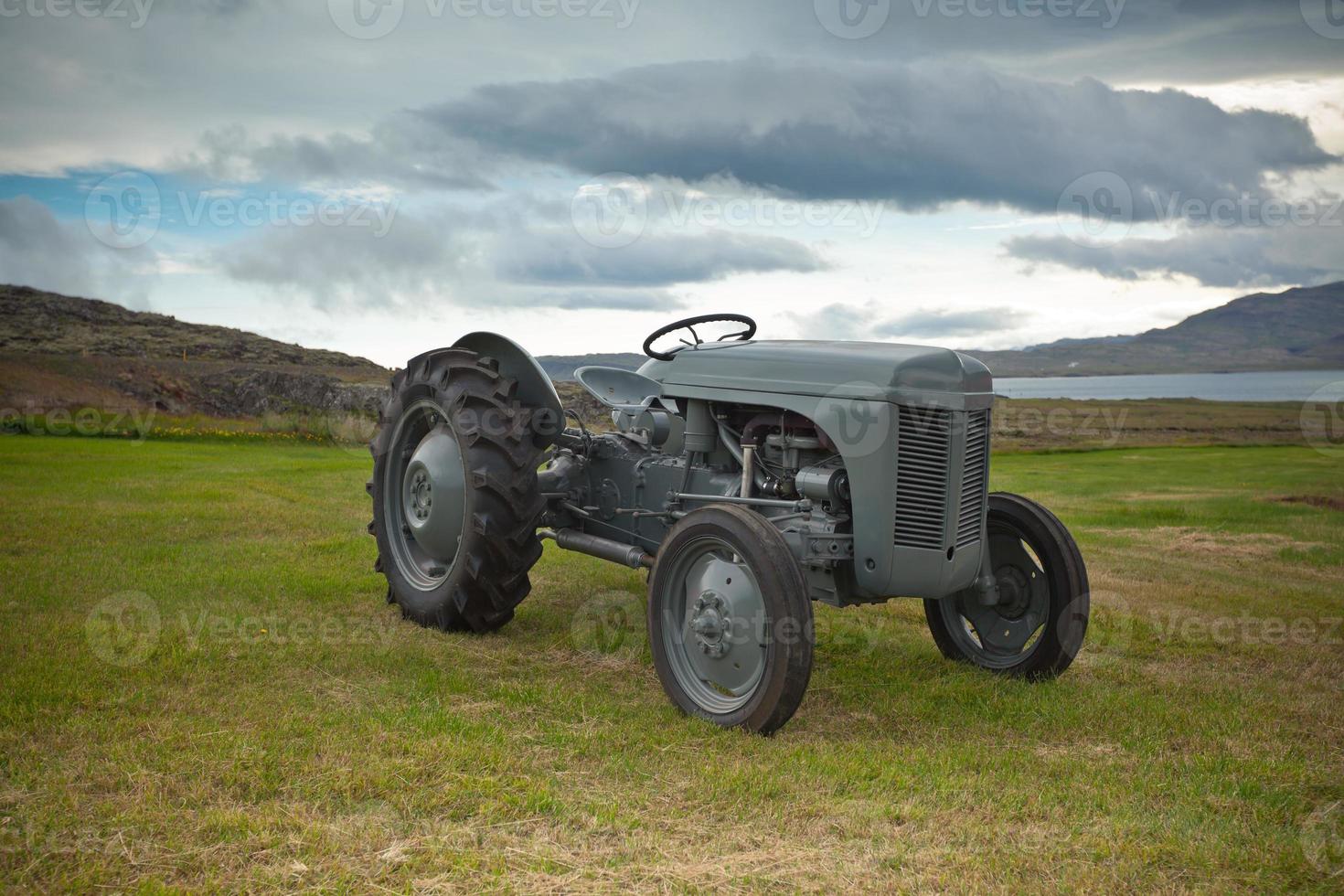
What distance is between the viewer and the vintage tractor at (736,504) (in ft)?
14.9

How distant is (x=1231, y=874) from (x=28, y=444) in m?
17.5

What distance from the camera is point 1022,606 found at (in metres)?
5.57

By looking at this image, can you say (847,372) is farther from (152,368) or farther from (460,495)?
(152,368)

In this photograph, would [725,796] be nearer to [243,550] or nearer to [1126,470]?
[243,550]

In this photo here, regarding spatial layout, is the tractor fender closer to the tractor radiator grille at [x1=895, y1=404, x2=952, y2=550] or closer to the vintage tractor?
the vintage tractor

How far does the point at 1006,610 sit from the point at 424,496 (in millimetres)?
3633

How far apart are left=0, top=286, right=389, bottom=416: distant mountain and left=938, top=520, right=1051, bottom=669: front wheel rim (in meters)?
14.2

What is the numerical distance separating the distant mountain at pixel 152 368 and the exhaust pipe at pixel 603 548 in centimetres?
1263

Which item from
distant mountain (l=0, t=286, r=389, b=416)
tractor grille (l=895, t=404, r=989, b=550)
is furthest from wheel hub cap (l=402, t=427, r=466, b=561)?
distant mountain (l=0, t=286, r=389, b=416)

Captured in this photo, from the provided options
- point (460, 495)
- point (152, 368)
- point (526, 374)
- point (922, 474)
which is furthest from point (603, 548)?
point (152, 368)

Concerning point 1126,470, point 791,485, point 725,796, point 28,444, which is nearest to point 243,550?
point 791,485

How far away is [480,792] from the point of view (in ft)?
11.9

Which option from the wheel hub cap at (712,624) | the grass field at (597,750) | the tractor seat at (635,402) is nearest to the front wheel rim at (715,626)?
the wheel hub cap at (712,624)

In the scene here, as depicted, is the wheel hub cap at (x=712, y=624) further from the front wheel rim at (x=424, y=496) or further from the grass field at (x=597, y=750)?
the front wheel rim at (x=424, y=496)
